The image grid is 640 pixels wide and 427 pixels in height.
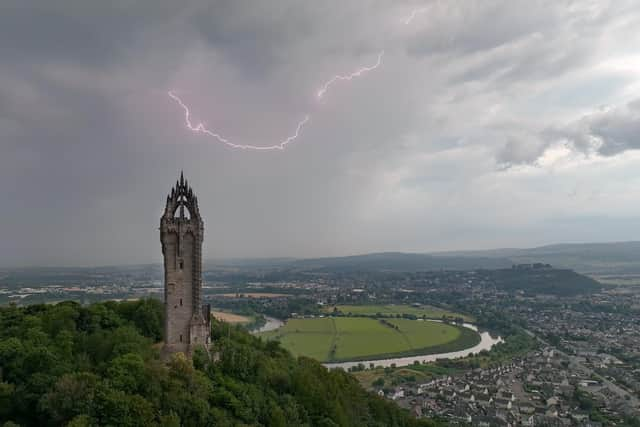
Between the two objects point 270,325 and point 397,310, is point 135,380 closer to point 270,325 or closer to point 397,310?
point 270,325

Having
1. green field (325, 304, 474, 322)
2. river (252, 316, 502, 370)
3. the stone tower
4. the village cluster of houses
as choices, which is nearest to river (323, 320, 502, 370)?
river (252, 316, 502, 370)

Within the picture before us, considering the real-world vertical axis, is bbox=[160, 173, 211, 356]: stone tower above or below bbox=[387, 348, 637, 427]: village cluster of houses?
above

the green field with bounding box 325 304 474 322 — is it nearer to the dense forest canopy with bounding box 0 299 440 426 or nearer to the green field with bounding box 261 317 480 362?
the green field with bounding box 261 317 480 362

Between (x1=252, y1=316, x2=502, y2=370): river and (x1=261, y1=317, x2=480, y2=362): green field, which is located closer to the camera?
(x1=252, y1=316, x2=502, y2=370): river

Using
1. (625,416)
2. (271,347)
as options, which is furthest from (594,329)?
(271,347)

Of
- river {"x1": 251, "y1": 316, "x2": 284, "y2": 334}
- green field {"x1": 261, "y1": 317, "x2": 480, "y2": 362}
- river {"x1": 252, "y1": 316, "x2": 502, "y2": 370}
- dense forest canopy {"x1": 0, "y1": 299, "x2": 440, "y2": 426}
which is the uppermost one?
dense forest canopy {"x1": 0, "y1": 299, "x2": 440, "y2": 426}

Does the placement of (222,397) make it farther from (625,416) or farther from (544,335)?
(544,335)

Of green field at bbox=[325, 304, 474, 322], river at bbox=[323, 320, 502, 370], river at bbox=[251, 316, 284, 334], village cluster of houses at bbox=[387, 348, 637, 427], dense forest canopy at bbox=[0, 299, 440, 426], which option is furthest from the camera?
green field at bbox=[325, 304, 474, 322]
